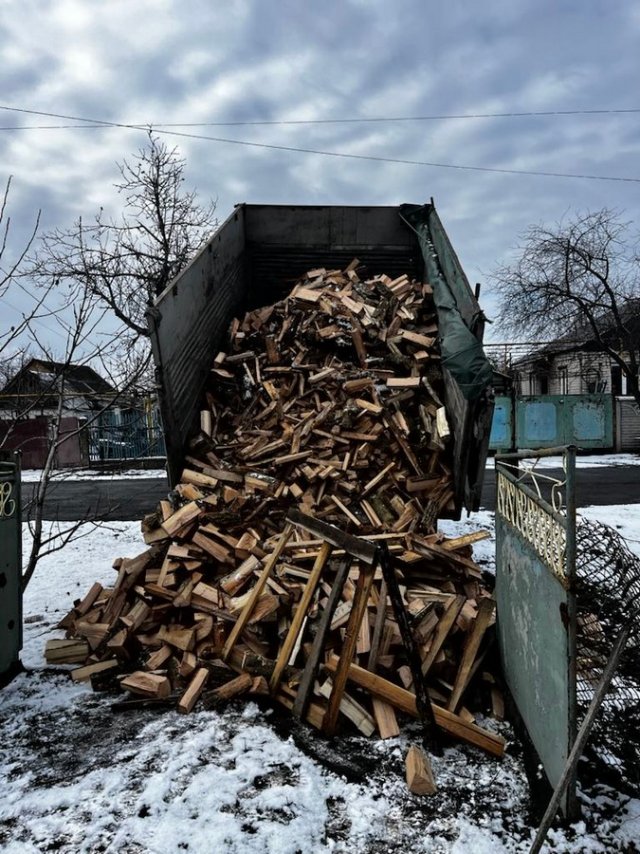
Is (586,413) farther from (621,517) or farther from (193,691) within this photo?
(193,691)

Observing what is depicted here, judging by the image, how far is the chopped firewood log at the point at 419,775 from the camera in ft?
7.95

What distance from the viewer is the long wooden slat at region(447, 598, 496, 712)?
9.89 feet

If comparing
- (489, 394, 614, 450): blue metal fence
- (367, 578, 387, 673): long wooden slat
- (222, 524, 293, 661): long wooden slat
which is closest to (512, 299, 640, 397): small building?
(489, 394, 614, 450): blue metal fence

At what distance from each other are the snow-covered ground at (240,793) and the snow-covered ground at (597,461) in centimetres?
1353

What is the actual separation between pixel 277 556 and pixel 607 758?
200 centimetres

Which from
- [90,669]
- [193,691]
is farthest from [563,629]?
[90,669]

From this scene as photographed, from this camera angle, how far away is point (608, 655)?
2436mm

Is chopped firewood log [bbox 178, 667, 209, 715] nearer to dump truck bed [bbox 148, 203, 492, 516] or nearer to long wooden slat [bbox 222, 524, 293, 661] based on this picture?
long wooden slat [bbox 222, 524, 293, 661]

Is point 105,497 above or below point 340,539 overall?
below

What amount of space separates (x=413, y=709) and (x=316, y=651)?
58 cm

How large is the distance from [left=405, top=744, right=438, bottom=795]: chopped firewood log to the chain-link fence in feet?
2.39

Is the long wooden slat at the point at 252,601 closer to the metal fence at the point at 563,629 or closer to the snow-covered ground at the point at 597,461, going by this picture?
the metal fence at the point at 563,629

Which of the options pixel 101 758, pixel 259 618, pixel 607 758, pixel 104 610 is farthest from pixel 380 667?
pixel 104 610

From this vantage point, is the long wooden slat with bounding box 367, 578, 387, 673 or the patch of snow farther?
the patch of snow
